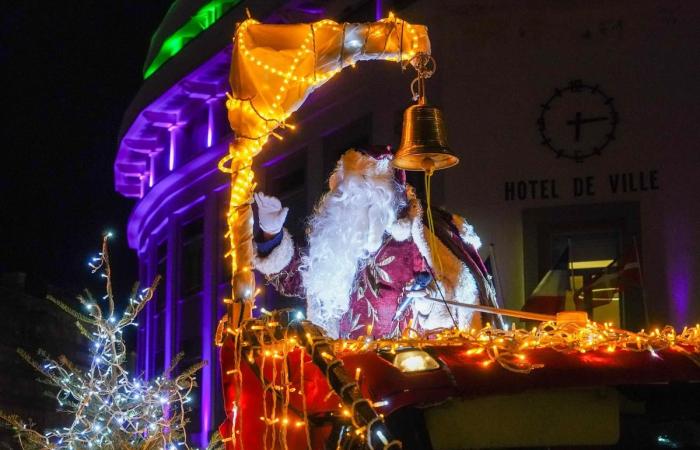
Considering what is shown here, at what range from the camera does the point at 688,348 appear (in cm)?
633

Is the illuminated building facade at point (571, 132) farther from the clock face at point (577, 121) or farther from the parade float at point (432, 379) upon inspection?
the parade float at point (432, 379)

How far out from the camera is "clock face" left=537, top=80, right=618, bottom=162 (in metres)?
12.5

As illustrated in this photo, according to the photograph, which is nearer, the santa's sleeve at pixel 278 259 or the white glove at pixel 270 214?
the white glove at pixel 270 214

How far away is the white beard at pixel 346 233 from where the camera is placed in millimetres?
8641

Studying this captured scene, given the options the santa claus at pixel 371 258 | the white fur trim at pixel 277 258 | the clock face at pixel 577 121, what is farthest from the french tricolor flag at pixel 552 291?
the white fur trim at pixel 277 258

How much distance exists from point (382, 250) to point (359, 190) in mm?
606

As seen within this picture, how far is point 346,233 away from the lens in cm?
873

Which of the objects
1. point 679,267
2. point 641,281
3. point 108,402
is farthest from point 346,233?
point 679,267

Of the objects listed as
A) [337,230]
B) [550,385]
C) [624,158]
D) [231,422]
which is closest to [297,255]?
[337,230]

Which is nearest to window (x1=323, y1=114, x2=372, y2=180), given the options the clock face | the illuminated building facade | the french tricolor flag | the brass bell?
the illuminated building facade

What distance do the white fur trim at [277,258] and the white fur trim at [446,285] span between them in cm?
108

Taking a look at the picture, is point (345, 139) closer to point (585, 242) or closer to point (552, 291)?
point (585, 242)

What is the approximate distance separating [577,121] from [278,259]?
5696 mm

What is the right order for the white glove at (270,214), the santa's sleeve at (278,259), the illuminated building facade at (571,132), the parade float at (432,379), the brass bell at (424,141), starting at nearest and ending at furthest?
the parade float at (432,379)
the brass bell at (424,141)
the white glove at (270,214)
the santa's sleeve at (278,259)
the illuminated building facade at (571,132)
